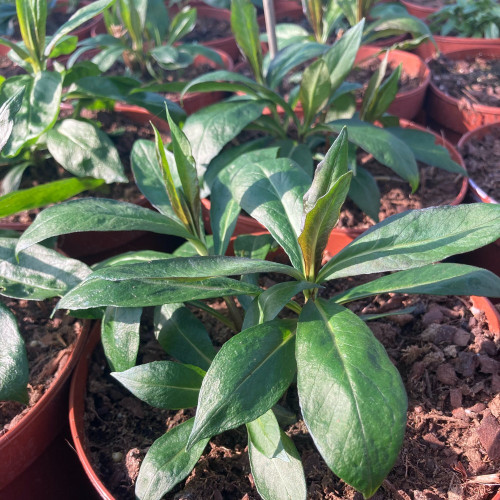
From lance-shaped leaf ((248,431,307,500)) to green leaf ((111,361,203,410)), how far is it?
15 cm

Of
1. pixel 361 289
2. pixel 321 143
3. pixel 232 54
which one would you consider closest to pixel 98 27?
pixel 232 54

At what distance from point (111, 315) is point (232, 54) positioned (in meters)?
1.76

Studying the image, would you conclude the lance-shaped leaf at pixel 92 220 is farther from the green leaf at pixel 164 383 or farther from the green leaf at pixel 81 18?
the green leaf at pixel 81 18

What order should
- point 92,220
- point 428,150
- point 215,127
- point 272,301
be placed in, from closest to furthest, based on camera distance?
point 272,301 < point 92,220 < point 215,127 < point 428,150

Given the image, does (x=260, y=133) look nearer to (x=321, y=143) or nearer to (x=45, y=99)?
(x=321, y=143)

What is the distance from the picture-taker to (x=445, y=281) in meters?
0.86

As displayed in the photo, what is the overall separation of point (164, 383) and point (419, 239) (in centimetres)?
50

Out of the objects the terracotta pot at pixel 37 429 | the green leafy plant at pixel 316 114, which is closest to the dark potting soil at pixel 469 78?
the green leafy plant at pixel 316 114

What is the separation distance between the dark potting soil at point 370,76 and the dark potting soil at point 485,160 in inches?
16.7

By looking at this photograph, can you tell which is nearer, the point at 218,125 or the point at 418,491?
the point at 418,491

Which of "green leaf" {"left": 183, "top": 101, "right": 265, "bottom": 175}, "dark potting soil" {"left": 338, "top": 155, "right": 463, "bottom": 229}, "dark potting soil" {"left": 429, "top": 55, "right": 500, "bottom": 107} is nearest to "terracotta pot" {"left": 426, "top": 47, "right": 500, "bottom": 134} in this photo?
"dark potting soil" {"left": 429, "top": 55, "right": 500, "bottom": 107}

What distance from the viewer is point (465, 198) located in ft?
5.08

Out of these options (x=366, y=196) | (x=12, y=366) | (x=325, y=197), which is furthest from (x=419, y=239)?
(x=12, y=366)

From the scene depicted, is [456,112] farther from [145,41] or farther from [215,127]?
[145,41]
